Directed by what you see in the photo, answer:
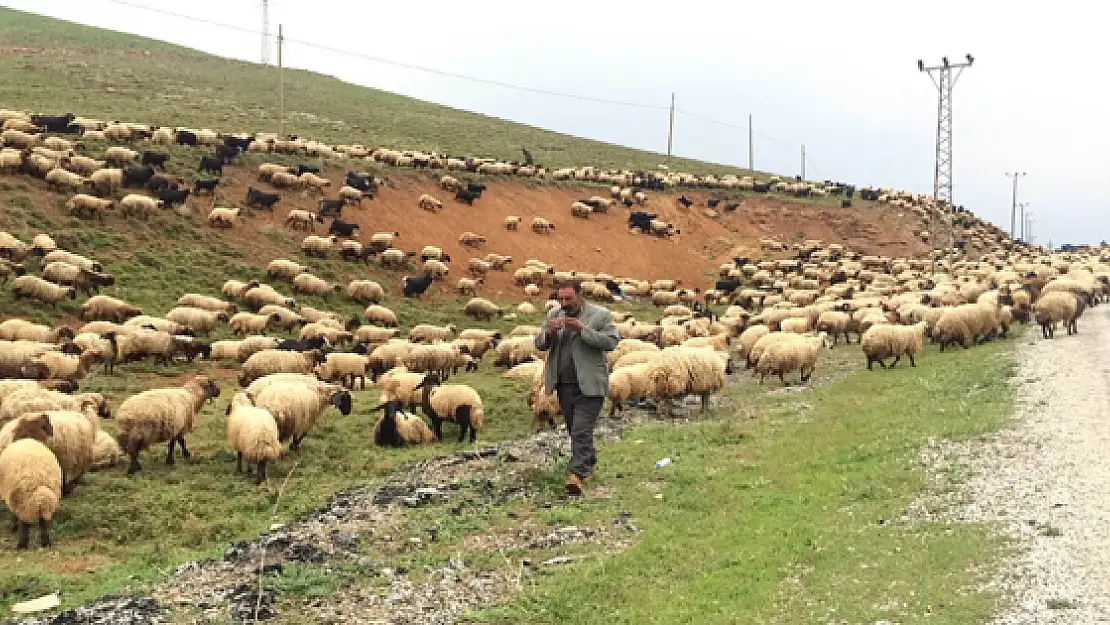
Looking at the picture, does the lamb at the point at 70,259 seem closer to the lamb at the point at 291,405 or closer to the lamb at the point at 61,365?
the lamb at the point at 61,365

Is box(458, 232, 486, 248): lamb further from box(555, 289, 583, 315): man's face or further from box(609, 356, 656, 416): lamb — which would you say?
box(555, 289, 583, 315): man's face

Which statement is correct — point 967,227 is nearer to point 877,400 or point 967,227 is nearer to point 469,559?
point 877,400

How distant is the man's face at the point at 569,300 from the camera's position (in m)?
10.0

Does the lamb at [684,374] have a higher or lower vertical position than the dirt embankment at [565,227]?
lower

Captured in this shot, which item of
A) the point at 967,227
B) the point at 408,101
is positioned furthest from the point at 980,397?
the point at 408,101

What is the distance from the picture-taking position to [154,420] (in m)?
10.6

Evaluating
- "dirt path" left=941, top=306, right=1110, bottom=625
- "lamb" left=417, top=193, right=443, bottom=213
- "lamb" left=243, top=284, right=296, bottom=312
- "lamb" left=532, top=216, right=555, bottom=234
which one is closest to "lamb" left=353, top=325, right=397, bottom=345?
"lamb" left=243, top=284, right=296, bottom=312

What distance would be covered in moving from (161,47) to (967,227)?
8515cm

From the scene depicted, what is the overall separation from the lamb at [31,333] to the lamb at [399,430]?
28.2ft

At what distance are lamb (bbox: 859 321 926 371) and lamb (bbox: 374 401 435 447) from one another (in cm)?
1088

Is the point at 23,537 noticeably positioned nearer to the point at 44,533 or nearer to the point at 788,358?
the point at 44,533

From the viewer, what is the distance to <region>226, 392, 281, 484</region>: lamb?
10469 mm

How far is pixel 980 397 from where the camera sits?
41.6 feet

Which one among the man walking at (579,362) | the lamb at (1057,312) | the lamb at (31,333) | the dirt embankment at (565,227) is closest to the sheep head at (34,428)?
the man walking at (579,362)
